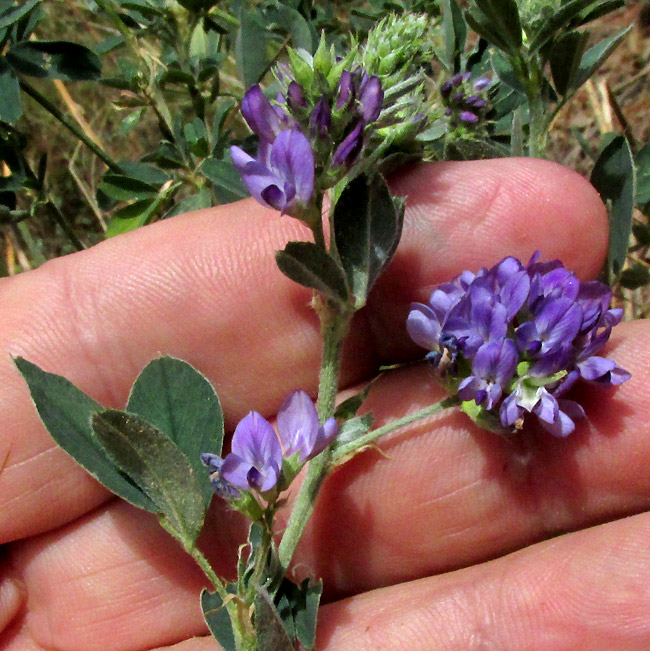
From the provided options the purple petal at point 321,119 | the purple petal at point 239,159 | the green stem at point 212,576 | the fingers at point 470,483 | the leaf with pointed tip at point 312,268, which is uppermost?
the purple petal at point 321,119

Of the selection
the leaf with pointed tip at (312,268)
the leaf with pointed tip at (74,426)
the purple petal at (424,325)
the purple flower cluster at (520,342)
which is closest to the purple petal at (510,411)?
the purple flower cluster at (520,342)

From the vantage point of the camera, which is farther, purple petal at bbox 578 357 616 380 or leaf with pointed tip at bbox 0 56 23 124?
leaf with pointed tip at bbox 0 56 23 124

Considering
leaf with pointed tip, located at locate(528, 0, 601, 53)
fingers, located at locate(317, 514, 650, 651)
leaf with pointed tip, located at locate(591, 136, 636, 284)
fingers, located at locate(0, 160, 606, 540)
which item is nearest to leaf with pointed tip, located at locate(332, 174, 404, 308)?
fingers, located at locate(0, 160, 606, 540)

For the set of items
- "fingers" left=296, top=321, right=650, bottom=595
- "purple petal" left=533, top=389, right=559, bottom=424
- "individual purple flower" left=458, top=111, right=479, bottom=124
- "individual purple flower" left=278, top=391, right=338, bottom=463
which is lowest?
"fingers" left=296, top=321, right=650, bottom=595

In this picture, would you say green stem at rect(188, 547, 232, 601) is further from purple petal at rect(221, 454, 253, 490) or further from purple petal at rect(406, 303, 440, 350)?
purple petal at rect(406, 303, 440, 350)

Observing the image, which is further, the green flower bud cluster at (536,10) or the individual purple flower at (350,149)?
the green flower bud cluster at (536,10)

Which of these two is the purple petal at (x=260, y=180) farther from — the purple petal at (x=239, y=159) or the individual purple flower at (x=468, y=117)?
the individual purple flower at (x=468, y=117)

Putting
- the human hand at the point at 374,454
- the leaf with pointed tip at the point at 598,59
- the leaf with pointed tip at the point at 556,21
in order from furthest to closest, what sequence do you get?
the leaf with pointed tip at the point at 598,59 < the human hand at the point at 374,454 < the leaf with pointed tip at the point at 556,21
